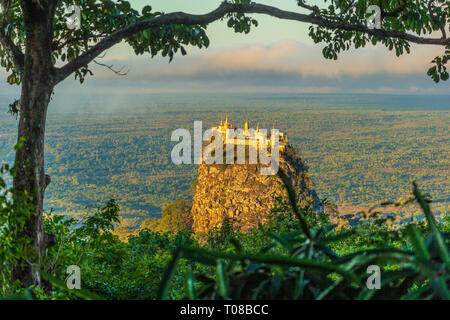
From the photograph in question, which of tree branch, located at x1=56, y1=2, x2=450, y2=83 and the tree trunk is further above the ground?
tree branch, located at x1=56, y1=2, x2=450, y2=83

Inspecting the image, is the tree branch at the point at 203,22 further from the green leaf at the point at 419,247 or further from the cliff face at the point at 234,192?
the cliff face at the point at 234,192

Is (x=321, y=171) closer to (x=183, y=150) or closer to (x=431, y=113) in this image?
(x=183, y=150)

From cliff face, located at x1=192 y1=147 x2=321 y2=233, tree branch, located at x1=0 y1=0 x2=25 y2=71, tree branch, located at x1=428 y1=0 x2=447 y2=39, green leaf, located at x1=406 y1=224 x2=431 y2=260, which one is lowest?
cliff face, located at x1=192 y1=147 x2=321 y2=233

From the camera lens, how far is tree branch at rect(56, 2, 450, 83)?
397 cm

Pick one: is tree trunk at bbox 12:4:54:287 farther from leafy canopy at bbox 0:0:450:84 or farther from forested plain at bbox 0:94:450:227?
forested plain at bbox 0:94:450:227

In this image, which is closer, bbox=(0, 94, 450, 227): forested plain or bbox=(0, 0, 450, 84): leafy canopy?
bbox=(0, 0, 450, 84): leafy canopy

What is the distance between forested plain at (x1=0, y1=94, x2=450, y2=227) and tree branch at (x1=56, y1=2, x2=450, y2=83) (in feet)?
96.9

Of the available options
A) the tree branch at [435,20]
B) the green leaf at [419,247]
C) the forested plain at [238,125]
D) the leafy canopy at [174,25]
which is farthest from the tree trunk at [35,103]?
the forested plain at [238,125]

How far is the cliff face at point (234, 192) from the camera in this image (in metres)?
36.4

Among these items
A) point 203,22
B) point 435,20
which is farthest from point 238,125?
point 203,22

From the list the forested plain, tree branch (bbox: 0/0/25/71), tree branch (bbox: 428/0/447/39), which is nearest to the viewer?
tree branch (bbox: 0/0/25/71)

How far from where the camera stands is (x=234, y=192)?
3894cm

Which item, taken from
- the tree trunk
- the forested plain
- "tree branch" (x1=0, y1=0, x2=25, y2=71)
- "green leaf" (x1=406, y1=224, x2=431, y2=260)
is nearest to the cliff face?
the forested plain

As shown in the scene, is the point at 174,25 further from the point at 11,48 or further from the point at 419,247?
the point at 419,247
